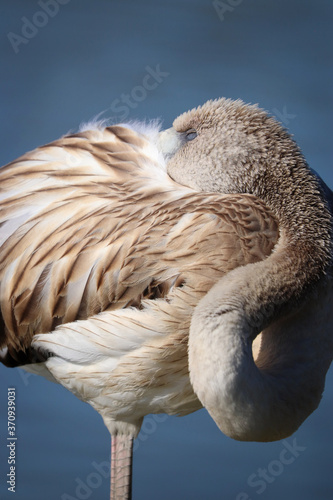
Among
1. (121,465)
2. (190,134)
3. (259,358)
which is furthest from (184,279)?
(121,465)

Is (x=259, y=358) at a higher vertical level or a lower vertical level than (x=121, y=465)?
higher

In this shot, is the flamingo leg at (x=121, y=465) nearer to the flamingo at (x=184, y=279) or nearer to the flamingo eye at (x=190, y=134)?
the flamingo at (x=184, y=279)

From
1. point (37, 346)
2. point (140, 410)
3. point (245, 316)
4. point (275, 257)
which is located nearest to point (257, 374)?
point (245, 316)

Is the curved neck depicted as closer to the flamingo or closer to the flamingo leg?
the flamingo

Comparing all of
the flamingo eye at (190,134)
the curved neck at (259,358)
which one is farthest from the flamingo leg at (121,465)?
the flamingo eye at (190,134)

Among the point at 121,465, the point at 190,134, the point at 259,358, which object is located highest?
the point at 190,134

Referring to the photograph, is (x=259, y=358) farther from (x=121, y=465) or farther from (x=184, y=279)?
(x=121, y=465)
